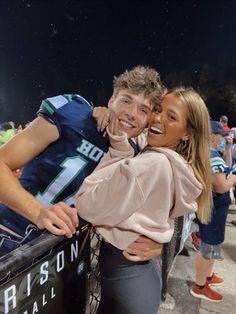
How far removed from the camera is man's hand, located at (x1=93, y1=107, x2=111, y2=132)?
1.65 metres

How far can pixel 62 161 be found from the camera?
1.63 m

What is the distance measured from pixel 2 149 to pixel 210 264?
2.72 metres

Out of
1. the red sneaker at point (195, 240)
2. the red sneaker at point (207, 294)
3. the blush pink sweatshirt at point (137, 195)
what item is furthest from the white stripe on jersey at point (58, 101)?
the red sneaker at point (195, 240)

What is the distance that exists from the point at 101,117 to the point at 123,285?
2.68 ft

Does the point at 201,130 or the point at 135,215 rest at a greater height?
the point at 201,130

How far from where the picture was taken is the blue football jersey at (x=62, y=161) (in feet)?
5.37

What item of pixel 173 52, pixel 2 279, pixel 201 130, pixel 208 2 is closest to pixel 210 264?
pixel 201 130

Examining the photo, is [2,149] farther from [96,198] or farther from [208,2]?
[208,2]

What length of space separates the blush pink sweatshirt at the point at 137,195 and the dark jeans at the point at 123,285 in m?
0.10

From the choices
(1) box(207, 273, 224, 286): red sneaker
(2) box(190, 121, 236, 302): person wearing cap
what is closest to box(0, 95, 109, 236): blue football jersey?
(2) box(190, 121, 236, 302): person wearing cap

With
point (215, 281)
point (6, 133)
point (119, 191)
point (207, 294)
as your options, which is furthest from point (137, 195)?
point (6, 133)

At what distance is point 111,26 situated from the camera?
1705 inches

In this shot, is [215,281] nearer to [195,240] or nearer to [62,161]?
[195,240]

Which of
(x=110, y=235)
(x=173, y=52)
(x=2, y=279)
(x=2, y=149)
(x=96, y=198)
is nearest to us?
(x=2, y=279)
